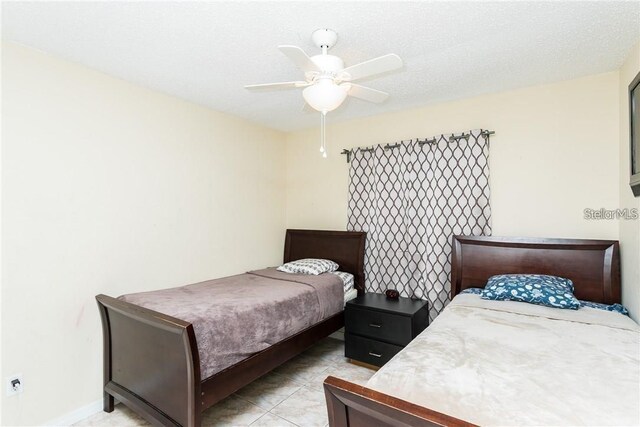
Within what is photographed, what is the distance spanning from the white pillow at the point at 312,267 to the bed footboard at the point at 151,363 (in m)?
1.60

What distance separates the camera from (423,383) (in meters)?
1.22

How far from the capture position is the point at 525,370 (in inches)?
51.3

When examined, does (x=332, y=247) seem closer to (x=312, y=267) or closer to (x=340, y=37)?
(x=312, y=267)

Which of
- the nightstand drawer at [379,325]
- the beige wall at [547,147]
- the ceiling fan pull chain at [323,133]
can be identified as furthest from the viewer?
the nightstand drawer at [379,325]

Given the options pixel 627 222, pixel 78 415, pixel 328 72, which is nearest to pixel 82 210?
pixel 78 415

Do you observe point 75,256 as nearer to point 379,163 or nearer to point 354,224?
point 354,224

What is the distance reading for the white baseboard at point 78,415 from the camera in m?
2.05

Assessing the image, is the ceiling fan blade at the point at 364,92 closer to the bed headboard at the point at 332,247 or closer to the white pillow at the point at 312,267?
the bed headboard at the point at 332,247

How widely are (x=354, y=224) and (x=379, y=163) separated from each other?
718mm

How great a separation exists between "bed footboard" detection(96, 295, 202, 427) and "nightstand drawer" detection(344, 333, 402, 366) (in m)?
1.50

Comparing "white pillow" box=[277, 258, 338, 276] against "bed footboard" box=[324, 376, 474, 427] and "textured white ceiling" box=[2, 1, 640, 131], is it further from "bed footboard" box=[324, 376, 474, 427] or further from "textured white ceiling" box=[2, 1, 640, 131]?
"bed footboard" box=[324, 376, 474, 427]

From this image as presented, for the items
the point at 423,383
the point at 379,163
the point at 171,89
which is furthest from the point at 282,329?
the point at 171,89

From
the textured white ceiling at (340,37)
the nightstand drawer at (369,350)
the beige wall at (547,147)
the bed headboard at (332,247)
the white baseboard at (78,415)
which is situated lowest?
the white baseboard at (78,415)

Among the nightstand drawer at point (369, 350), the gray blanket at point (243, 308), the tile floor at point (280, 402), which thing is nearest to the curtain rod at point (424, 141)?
the gray blanket at point (243, 308)
